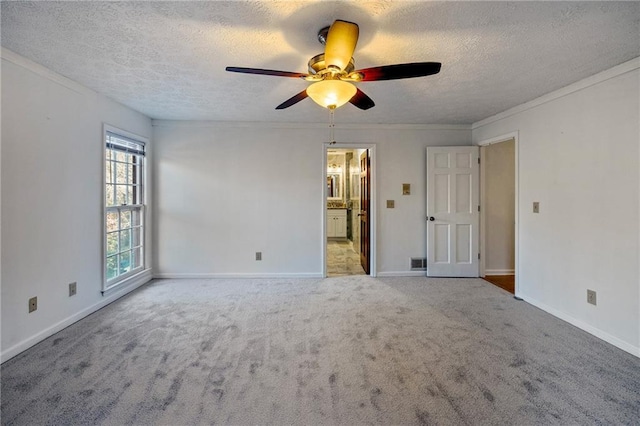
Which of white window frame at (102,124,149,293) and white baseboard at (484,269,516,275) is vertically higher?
white window frame at (102,124,149,293)

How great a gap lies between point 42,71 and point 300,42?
7.29 feet

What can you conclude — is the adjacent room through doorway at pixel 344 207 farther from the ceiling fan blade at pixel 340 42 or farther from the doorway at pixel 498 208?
the ceiling fan blade at pixel 340 42

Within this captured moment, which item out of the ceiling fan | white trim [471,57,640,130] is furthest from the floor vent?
the ceiling fan

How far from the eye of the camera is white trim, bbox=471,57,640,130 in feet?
7.60

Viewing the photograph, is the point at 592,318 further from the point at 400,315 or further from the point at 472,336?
the point at 400,315

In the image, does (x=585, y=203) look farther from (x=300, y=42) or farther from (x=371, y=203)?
(x=300, y=42)

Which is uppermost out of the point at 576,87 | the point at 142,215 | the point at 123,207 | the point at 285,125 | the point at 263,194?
the point at 285,125

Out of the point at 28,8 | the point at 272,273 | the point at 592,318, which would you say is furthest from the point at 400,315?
the point at 28,8

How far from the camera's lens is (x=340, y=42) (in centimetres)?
158

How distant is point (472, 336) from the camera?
2.52 meters

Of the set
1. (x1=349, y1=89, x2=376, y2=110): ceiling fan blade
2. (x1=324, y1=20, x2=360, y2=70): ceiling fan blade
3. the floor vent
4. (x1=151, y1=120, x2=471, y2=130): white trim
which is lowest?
the floor vent

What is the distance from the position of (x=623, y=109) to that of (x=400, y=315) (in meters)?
2.59

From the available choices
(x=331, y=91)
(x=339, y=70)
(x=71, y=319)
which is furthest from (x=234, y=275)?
(x=339, y=70)

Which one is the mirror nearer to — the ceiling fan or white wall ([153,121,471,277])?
white wall ([153,121,471,277])
